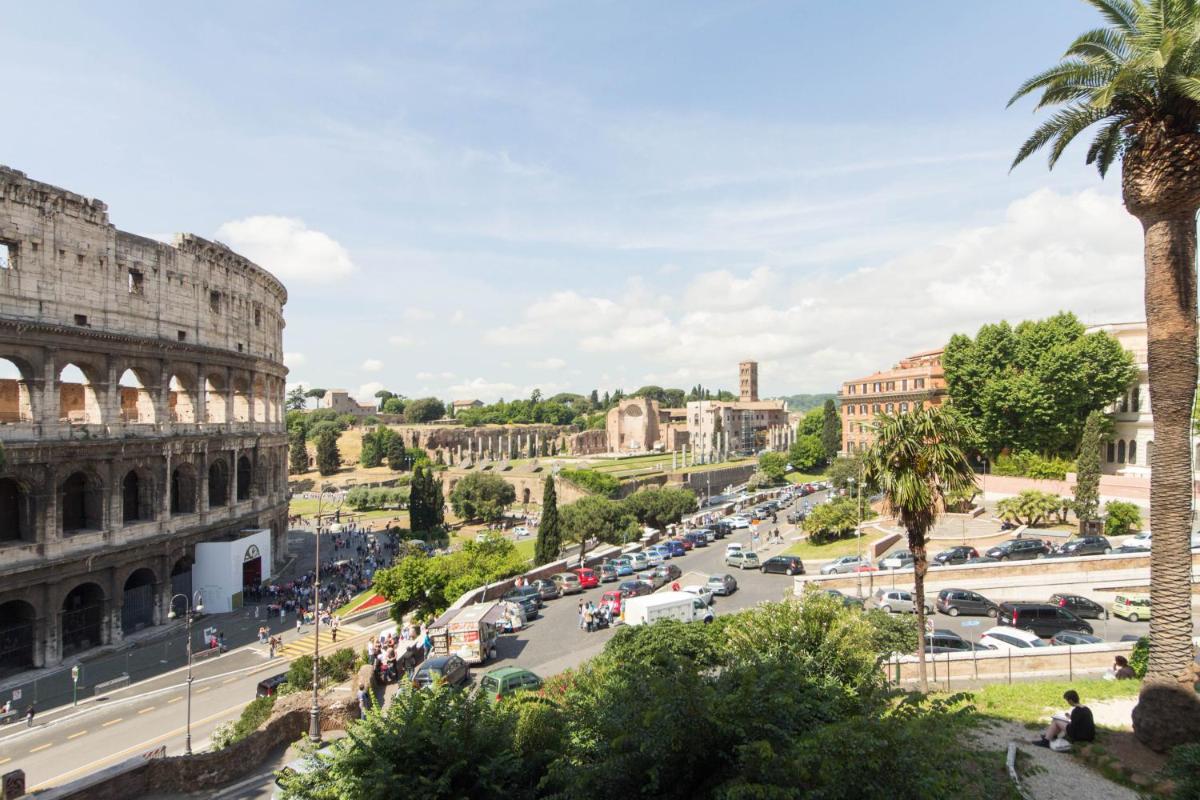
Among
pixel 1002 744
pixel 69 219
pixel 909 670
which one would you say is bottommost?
pixel 909 670

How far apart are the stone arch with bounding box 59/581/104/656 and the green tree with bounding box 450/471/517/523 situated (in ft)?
149

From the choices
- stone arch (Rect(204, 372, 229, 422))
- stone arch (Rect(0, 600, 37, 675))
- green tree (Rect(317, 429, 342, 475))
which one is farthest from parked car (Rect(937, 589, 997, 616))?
green tree (Rect(317, 429, 342, 475))

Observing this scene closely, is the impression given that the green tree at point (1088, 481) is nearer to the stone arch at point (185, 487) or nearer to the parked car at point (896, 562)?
the parked car at point (896, 562)

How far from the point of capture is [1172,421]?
13.4 metres

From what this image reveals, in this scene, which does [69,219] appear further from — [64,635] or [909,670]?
[909,670]

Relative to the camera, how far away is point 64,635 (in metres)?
29.2

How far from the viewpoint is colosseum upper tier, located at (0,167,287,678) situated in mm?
28109

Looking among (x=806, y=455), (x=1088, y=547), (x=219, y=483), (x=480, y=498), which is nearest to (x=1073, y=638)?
(x=1088, y=547)

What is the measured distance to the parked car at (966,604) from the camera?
27.7m

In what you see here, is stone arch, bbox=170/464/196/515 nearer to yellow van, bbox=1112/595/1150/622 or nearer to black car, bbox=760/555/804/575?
black car, bbox=760/555/804/575

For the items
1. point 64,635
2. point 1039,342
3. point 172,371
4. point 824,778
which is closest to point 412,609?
point 64,635

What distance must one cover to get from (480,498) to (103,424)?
4694 centimetres

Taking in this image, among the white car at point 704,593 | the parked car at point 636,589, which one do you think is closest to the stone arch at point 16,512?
the parked car at point 636,589

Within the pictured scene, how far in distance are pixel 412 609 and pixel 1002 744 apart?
26459 mm
